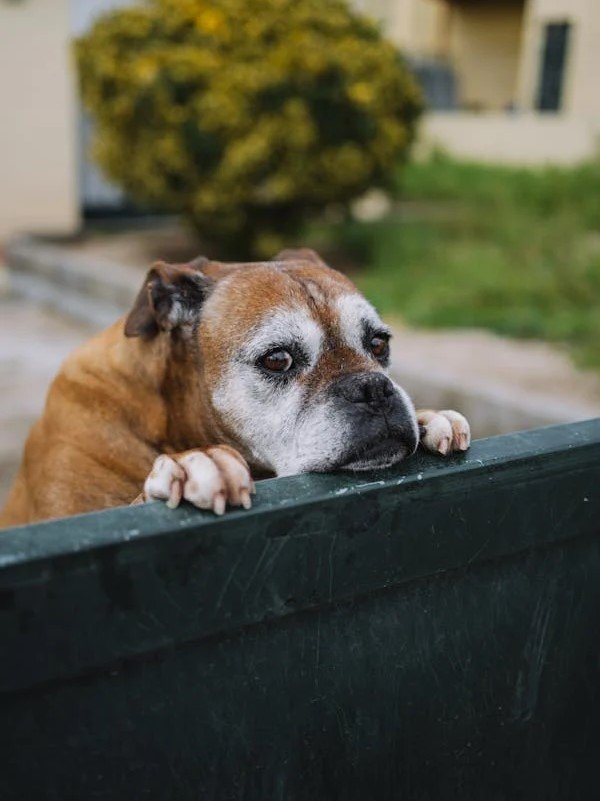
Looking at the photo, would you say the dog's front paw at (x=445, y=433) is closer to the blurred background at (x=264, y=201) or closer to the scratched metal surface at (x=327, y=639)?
the scratched metal surface at (x=327, y=639)

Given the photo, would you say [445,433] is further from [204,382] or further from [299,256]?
[299,256]

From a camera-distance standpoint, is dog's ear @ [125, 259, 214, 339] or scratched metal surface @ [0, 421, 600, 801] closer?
scratched metal surface @ [0, 421, 600, 801]

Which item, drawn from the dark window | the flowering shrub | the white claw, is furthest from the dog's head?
the dark window

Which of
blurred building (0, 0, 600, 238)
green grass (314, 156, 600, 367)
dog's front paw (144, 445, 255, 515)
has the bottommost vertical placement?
green grass (314, 156, 600, 367)

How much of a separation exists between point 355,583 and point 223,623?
0.84 feet

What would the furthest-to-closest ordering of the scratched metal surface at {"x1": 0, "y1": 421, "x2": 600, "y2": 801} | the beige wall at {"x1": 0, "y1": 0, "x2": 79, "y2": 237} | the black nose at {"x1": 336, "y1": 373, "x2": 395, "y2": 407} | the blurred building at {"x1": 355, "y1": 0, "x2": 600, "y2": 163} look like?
the blurred building at {"x1": 355, "y1": 0, "x2": 600, "y2": 163}
the beige wall at {"x1": 0, "y1": 0, "x2": 79, "y2": 237}
the black nose at {"x1": 336, "y1": 373, "x2": 395, "y2": 407}
the scratched metal surface at {"x1": 0, "y1": 421, "x2": 600, "y2": 801}

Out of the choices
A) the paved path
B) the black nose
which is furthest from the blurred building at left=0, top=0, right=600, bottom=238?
the black nose

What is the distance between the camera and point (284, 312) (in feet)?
8.54

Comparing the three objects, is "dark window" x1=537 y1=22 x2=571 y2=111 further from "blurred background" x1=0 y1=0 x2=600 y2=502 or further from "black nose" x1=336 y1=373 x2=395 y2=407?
"black nose" x1=336 y1=373 x2=395 y2=407

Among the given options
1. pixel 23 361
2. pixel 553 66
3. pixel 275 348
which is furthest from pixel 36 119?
pixel 275 348

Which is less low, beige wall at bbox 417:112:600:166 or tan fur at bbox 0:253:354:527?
tan fur at bbox 0:253:354:527

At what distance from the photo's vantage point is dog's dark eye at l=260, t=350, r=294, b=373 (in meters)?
2.59

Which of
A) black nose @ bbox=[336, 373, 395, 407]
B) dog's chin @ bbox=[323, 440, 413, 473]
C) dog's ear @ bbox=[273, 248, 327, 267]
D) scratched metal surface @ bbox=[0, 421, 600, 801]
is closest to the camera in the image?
scratched metal surface @ bbox=[0, 421, 600, 801]

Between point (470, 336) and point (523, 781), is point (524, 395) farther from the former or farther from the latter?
point (523, 781)
